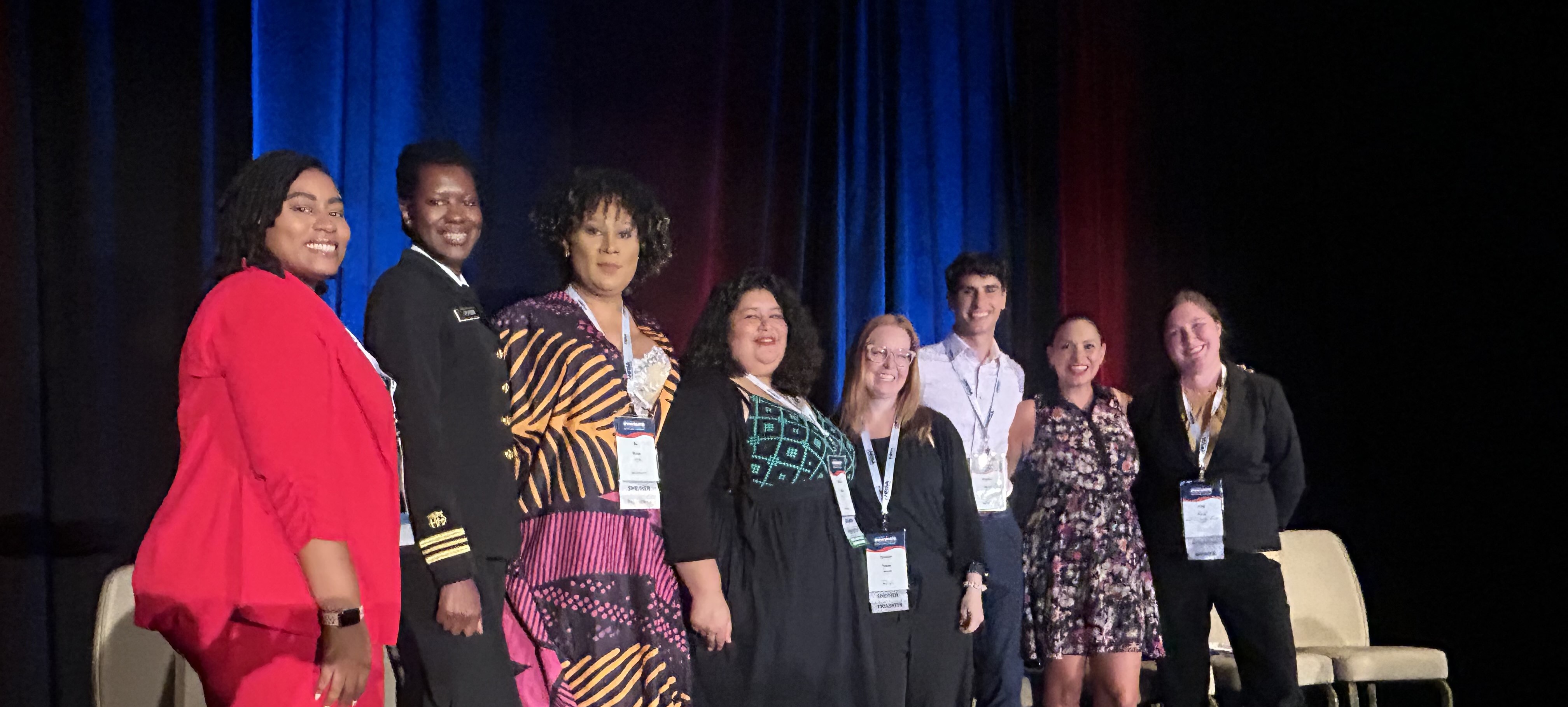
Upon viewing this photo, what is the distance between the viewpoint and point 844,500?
3.26 m

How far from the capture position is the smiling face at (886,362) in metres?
3.74

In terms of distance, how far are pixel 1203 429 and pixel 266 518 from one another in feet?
10.3

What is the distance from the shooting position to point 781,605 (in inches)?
121

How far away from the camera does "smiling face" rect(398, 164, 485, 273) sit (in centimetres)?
270

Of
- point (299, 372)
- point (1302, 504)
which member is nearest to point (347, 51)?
point (299, 372)

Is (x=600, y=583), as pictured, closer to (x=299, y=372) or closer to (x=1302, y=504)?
(x=299, y=372)

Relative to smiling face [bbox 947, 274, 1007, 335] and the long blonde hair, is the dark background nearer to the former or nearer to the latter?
smiling face [bbox 947, 274, 1007, 335]

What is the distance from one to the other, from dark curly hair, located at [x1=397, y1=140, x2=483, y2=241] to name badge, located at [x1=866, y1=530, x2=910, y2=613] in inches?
55.6

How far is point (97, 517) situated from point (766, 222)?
7.20ft

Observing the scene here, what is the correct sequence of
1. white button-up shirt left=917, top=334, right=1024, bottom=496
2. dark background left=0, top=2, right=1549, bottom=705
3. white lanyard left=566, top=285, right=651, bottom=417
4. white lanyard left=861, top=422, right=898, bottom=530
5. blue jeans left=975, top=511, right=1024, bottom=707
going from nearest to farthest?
white lanyard left=566, top=285, right=651, bottom=417 < white lanyard left=861, top=422, right=898, bottom=530 < blue jeans left=975, top=511, right=1024, bottom=707 < white button-up shirt left=917, top=334, right=1024, bottom=496 < dark background left=0, top=2, right=1549, bottom=705

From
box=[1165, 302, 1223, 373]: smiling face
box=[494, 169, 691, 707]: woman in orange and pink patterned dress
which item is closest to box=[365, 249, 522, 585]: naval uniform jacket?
box=[494, 169, 691, 707]: woman in orange and pink patterned dress

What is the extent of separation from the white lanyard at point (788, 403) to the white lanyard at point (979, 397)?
2.86 ft

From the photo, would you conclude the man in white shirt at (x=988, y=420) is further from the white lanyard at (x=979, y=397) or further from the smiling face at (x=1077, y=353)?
the smiling face at (x=1077, y=353)

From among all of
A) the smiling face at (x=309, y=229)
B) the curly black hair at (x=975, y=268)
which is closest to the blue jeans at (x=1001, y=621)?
the curly black hair at (x=975, y=268)
